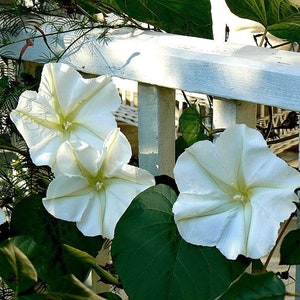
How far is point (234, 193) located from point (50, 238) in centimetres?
34

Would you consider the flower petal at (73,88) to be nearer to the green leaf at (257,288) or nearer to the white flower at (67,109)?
the white flower at (67,109)

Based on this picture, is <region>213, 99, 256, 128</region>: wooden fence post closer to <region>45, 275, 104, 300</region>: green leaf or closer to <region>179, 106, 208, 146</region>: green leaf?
<region>179, 106, 208, 146</region>: green leaf

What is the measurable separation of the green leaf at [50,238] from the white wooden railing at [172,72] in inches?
8.8

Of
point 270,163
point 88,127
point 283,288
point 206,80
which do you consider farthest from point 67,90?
point 283,288

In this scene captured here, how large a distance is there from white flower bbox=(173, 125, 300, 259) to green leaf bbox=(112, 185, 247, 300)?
0.04 metres

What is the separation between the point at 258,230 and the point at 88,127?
0.31 meters

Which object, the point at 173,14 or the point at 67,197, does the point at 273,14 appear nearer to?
the point at 173,14

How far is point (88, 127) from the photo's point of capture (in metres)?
1.14


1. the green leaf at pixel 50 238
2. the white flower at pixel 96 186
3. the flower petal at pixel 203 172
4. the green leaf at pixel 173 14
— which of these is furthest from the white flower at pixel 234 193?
the green leaf at pixel 173 14

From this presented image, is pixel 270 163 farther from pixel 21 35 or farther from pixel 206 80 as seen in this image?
pixel 21 35

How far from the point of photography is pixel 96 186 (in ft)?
3.61

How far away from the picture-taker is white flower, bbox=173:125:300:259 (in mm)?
956

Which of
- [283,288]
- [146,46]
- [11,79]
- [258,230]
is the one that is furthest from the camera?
[11,79]

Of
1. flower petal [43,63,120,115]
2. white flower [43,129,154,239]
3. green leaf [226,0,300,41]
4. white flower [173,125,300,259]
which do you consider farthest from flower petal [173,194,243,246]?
green leaf [226,0,300,41]
